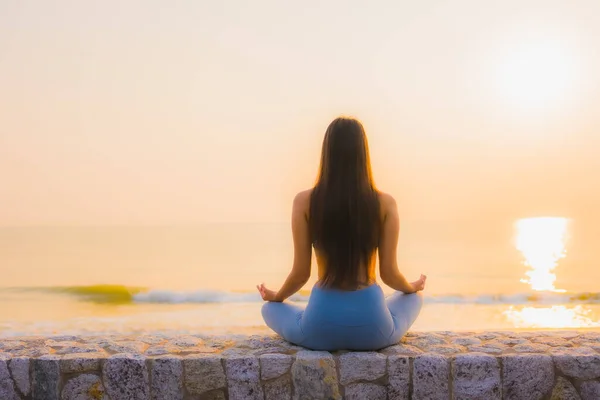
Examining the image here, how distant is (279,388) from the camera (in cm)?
346

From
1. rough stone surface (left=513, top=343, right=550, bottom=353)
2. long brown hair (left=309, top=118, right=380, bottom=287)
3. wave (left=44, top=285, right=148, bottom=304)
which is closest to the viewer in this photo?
long brown hair (left=309, top=118, right=380, bottom=287)

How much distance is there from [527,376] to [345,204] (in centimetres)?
131

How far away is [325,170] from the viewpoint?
343 cm

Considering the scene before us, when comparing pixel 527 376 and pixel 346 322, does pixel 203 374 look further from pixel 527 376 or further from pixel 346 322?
pixel 527 376

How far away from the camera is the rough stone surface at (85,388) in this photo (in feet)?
11.5

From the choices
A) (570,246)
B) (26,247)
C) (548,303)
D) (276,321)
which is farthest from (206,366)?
(570,246)

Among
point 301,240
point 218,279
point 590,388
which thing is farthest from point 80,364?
point 218,279

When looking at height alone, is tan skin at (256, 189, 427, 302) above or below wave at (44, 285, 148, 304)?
above

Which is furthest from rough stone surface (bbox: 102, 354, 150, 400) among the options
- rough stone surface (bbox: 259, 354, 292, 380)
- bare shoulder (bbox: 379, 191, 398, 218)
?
bare shoulder (bbox: 379, 191, 398, 218)

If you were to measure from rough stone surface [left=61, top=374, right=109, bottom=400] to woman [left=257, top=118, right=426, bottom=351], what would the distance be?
1.12 metres

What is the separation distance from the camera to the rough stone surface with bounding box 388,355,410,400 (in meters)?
3.42

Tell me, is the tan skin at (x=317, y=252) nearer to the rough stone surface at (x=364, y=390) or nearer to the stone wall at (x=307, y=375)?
the stone wall at (x=307, y=375)

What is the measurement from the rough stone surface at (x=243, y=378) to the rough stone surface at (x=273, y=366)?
28 millimetres

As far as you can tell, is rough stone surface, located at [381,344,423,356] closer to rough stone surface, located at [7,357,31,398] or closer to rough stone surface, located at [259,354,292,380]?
rough stone surface, located at [259,354,292,380]
